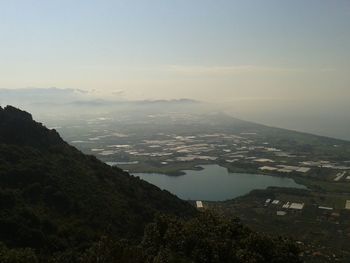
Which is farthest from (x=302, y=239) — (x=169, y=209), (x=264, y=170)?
(x=264, y=170)

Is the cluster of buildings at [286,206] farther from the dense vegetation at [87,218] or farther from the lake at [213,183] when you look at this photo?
the dense vegetation at [87,218]

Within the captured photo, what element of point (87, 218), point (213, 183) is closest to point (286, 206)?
point (213, 183)

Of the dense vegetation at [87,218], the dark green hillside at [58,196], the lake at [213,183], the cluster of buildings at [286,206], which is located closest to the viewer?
the dense vegetation at [87,218]

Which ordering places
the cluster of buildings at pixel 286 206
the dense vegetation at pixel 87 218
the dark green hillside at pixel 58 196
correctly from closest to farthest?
the dense vegetation at pixel 87 218 → the dark green hillside at pixel 58 196 → the cluster of buildings at pixel 286 206

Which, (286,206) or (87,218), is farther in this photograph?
(286,206)

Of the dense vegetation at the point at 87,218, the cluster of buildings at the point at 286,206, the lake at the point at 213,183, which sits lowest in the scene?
the cluster of buildings at the point at 286,206

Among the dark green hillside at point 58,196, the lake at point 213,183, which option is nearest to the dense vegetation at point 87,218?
the dark green hillside at point 58,196

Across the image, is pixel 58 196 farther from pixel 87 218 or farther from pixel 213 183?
pixel 213 183
